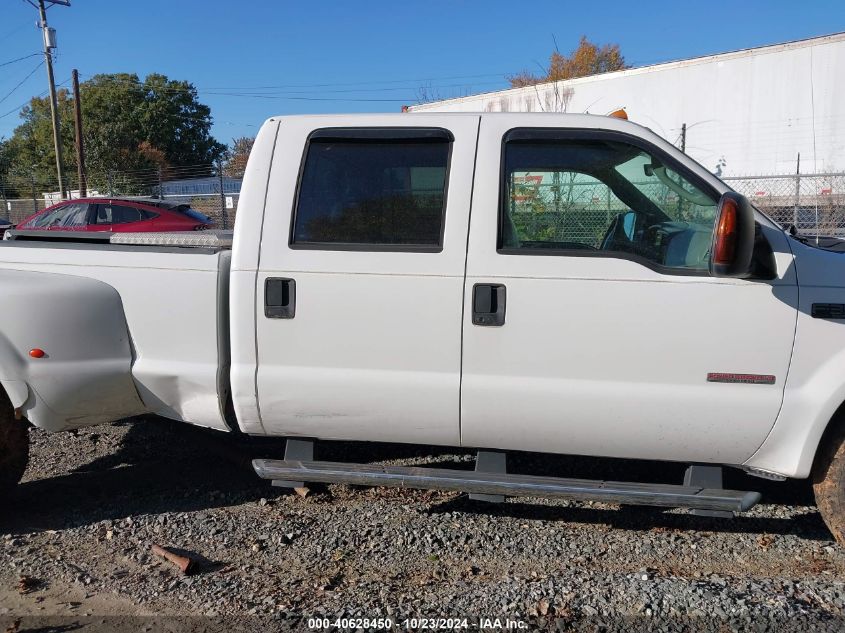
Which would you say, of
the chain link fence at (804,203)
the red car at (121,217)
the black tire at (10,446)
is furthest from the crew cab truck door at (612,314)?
→ the red car at (121,217)

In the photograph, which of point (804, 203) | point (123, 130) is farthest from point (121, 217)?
point (123, 130)

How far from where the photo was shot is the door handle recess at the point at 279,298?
11.2 feet

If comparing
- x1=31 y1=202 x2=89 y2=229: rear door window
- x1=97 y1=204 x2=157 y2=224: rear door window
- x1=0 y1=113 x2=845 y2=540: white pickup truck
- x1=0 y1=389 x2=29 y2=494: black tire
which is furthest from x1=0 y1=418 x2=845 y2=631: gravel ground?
x1=31 y1=202 x2=89 y2=229: rear door window

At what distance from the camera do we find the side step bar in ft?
10.6

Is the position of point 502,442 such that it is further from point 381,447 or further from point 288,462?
point 381,447

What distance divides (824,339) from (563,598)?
1.62 metres

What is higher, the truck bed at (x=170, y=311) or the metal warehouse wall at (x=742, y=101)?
the metal warehouse wall at (x=742, y=101)

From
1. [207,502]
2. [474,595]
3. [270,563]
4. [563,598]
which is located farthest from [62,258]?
[563,598]

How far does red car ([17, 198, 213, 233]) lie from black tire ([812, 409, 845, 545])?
43.2 ft

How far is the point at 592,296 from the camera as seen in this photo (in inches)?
127

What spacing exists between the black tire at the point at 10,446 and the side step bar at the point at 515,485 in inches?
52.6

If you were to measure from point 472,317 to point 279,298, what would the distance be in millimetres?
937

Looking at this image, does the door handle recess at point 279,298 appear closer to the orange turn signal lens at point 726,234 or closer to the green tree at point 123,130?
the orange turn signal lens at point 726,234

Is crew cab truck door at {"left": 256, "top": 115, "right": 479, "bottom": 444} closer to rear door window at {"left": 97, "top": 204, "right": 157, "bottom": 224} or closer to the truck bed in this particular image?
the truck bed
